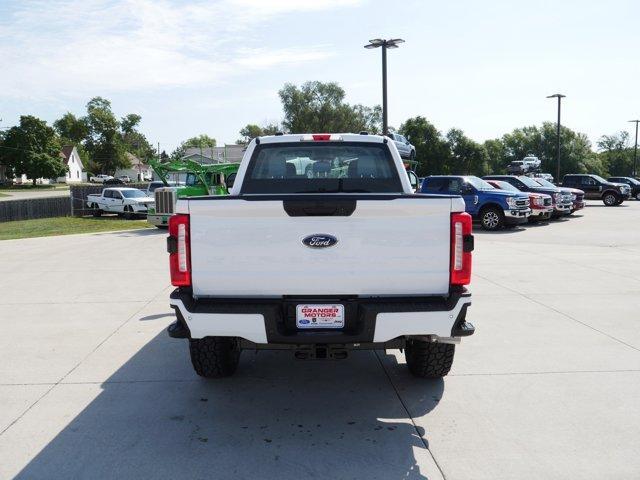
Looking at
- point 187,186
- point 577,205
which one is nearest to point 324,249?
point 187,186

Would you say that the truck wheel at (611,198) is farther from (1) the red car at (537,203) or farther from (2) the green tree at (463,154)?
(2) the green tree at (463,154)

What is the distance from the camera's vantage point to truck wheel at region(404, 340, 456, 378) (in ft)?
15.4

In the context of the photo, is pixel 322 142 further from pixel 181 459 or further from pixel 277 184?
pixel 181 459

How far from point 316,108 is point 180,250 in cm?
7071

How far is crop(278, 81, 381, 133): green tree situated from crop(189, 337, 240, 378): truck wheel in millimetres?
67378

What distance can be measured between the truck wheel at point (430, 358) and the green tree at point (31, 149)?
270 ft

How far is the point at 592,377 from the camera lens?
4.98 metres

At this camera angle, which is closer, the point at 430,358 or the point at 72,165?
the point at 430,358

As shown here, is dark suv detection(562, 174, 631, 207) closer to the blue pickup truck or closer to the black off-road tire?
the blue pickup truck

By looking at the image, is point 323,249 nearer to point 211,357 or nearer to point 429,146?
point 211,357

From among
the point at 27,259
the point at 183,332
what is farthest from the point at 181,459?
the point at 27,259

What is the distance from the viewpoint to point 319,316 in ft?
12.8

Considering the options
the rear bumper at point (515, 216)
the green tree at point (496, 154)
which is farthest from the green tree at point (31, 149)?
the rear bumper at point (515, 216)

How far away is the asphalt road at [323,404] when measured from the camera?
353 centimetres
